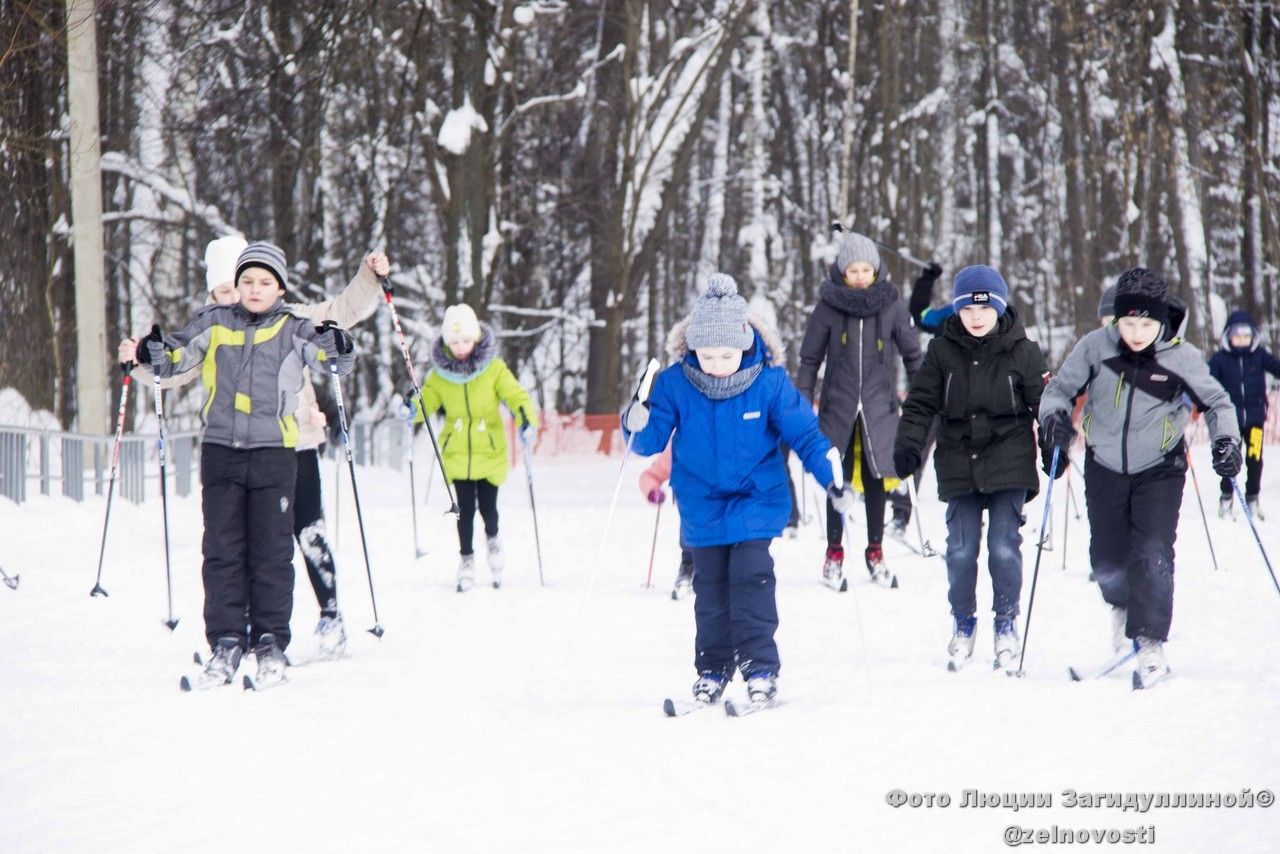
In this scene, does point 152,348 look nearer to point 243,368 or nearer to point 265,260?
point 243,368

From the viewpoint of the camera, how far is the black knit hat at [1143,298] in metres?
5.54

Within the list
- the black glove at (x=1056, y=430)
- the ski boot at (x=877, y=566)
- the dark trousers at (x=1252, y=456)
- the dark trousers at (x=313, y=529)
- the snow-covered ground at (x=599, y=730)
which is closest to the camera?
the snow-covered ground at (x=599, y=730)

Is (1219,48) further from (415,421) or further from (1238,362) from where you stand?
(415,421)

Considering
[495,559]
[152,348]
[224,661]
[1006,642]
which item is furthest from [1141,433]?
[495,559]

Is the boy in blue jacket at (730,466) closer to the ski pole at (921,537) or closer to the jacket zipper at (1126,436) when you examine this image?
the jacket zipper at (1126,436)

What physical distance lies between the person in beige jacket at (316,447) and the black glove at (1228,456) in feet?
11.2

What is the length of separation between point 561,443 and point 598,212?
5.91 meters

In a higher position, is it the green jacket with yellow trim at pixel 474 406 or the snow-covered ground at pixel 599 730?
the green jacket with yellow trim at pixel 474 406

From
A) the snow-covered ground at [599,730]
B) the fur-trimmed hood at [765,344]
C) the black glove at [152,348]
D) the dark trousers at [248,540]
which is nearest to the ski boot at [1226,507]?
the snow-covered ground at [599,730]

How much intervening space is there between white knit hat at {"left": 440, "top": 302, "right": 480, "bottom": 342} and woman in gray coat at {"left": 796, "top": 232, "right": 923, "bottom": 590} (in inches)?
77.6

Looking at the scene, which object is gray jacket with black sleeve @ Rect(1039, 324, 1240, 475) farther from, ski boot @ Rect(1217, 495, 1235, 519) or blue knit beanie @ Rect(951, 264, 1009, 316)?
ski boot @ Rect(1217, 495, 1235, 519)

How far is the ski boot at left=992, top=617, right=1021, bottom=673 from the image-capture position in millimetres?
5781

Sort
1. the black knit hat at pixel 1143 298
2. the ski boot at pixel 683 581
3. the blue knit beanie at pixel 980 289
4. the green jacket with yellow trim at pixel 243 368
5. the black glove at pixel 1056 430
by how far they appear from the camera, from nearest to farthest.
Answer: the black knit hat at pixel 1143 298, the black glove at pixel 1056 430, the green jacket with yellow trim at pixel 243 368, the blue knit beanie at pixel 980 289, the ski boot at pixel 683 581

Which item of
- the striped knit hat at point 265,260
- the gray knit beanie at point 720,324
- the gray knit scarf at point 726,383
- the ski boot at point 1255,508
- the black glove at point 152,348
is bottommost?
the ski boot at point 1255,508
